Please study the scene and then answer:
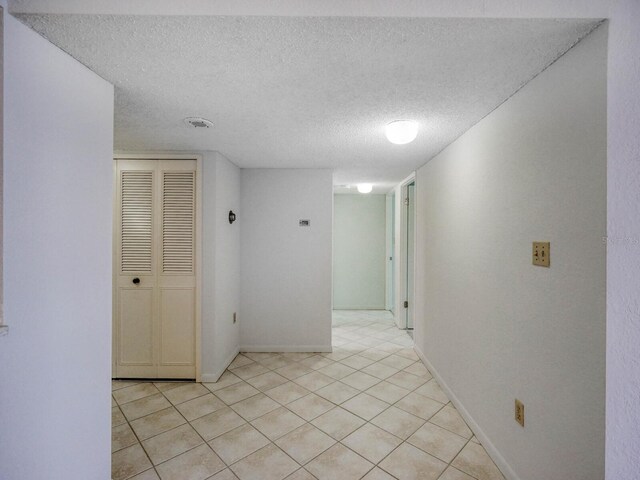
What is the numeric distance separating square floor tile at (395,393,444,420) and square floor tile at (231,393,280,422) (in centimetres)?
110

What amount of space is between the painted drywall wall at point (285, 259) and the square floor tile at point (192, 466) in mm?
1778

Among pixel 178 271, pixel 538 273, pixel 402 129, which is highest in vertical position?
pixel 402 129

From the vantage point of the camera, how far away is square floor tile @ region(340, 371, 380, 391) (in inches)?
110

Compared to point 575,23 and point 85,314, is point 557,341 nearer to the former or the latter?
point 575,23

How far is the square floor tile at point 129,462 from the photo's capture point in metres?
1.72

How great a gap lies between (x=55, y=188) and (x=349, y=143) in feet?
6.78

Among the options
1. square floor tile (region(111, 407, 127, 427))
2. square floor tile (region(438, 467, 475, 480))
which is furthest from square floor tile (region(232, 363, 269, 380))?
square floor tile (region(438, 467, 475, 480))

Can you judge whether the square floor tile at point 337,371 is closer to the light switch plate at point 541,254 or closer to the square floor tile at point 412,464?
the square floor tile at point 412,464

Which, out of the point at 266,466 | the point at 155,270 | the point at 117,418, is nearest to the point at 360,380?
the point at 266,466

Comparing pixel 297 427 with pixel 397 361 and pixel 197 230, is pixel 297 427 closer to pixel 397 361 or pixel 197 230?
pixel 397 361

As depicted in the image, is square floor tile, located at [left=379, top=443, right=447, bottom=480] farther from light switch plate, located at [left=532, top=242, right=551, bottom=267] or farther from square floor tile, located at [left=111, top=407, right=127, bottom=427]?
square floor tile, located at [left=111, top=407, right=127, bottom=427]

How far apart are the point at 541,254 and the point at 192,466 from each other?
2.36 meters

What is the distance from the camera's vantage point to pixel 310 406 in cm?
244

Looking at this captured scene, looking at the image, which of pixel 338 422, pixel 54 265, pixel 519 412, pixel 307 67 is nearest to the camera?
pixel 54 265
